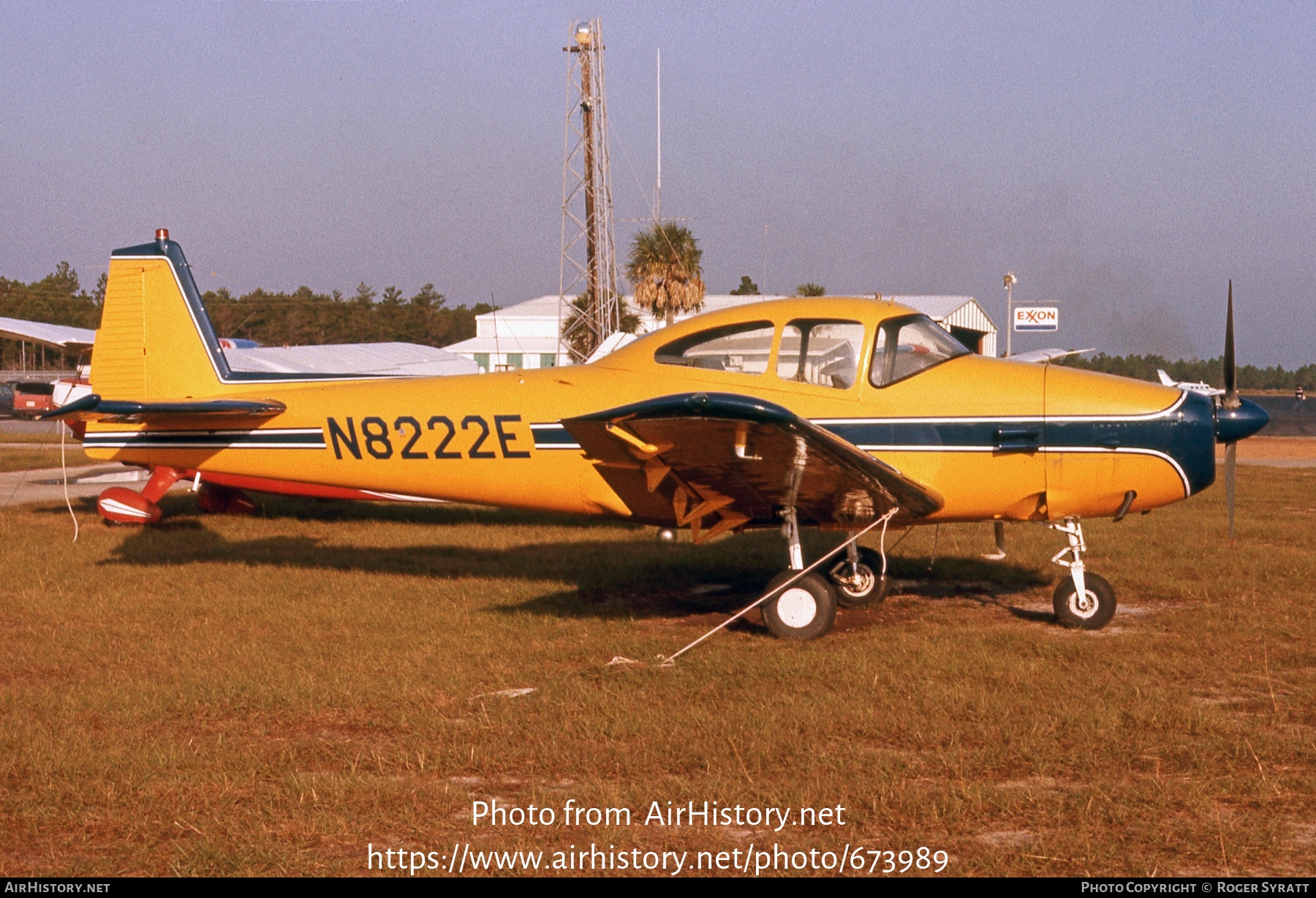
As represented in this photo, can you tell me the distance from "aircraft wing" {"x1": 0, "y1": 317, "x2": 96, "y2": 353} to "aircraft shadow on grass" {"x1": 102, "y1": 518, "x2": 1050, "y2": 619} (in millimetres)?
5655

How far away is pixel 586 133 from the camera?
26.6 m

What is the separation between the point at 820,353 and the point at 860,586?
214 centimetres

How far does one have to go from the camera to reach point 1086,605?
7832 mm

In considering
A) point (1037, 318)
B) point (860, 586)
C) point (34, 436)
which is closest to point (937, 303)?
point (1037, 318)

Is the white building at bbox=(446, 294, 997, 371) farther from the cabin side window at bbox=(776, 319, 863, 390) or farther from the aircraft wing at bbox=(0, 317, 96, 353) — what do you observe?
the cabin side window at bbox=(776, 319, 863, 390)

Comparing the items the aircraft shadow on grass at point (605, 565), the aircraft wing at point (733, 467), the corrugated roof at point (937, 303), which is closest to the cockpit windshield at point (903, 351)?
the aircraft wing at point (733, 467)

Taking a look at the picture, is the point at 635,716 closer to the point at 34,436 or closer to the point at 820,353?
the point at 820,353

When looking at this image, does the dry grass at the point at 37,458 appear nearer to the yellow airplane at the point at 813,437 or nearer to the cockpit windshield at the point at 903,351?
the yellow airplane at the point at 813,437

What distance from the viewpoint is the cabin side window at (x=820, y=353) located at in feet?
25.3

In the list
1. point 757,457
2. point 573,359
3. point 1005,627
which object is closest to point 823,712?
point 757,457

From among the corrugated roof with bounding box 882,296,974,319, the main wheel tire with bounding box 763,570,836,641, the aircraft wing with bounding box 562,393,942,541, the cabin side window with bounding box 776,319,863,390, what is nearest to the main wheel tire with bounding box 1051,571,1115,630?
the aircraft wing with bounding box 562,393,942,541

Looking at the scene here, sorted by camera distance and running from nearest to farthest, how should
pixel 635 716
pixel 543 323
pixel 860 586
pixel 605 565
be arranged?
pixel 635 716 → pixel 860 586 → pixel 605 565 → pixel 543 323

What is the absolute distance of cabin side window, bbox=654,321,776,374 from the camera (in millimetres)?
7793
